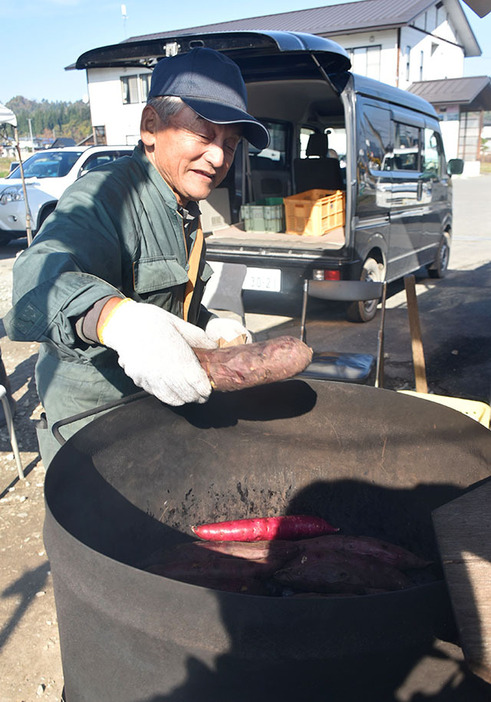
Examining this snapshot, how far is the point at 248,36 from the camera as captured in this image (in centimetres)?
471

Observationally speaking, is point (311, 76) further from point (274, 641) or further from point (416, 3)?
point (416, 3)

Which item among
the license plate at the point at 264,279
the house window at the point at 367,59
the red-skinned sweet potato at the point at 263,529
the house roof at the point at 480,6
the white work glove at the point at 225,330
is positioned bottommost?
the red-skinned sweet potato at the point at 263,529

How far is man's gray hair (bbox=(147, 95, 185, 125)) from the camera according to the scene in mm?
1762

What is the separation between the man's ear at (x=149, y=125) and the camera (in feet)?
6.07

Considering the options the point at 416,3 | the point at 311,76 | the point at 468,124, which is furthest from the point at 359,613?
the point at 468,124

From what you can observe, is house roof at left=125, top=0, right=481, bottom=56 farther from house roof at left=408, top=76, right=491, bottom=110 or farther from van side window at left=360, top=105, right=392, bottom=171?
van side window at left=360, top=105, right=392, bottom=171

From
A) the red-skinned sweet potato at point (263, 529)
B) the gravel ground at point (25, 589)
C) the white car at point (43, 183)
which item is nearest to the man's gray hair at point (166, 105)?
the red-skinned sweet potato at point (263, 529)

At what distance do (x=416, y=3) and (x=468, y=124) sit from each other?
8965 millimetres

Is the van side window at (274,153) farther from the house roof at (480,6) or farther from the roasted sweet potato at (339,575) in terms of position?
the roasted sweet potato at (339,575)

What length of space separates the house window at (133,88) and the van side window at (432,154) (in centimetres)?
2360

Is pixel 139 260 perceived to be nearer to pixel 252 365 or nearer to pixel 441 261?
pixel 252 365

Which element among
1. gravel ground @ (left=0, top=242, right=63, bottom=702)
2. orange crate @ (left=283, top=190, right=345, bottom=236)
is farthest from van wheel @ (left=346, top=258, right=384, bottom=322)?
gravel ground @ (left=0, top=242, right=63, bottom=702)

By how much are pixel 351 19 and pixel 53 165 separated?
2092 cm

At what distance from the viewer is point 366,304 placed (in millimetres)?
6828
